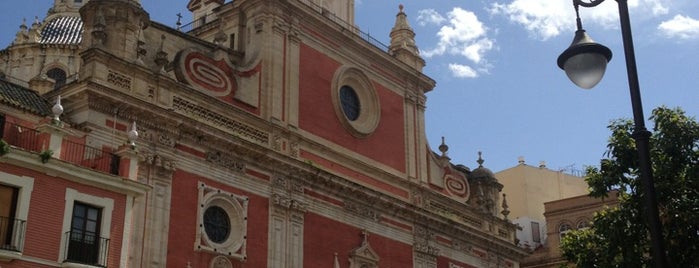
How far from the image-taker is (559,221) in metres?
43.4

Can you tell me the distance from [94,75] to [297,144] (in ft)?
23.0

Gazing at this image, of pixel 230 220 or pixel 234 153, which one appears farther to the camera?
pixel 234 153

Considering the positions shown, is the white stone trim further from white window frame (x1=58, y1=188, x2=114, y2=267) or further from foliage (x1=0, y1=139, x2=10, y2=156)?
foliage (x1=0, y1=139, x2=10, y2=156)

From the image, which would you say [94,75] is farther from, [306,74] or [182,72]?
[306,74]

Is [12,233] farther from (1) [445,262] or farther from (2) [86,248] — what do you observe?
(1) [445,262]

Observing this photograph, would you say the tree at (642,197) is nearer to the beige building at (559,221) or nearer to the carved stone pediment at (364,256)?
the carved stone pediment at (364,256)

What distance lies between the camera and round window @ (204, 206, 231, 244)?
2339 centimetres

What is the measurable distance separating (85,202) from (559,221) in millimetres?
30132

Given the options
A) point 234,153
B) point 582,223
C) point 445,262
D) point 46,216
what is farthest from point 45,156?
point 582,223

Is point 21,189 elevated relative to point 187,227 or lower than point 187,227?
lower

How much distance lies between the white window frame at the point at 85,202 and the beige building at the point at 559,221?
28.0 m

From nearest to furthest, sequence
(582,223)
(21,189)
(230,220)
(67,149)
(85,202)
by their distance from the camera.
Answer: (21,189) < (85,202) < (67,149) < (230,220) < (582,223)

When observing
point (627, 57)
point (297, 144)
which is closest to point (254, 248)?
point (297, 144)

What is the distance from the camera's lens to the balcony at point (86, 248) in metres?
17.2
